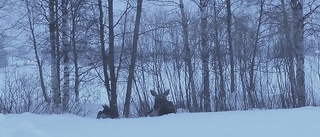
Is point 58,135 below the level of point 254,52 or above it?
below

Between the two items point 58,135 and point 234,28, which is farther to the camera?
point 234,28

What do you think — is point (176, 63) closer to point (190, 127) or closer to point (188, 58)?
point (188, 58)

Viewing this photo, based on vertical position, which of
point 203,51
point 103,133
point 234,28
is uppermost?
point 234,28

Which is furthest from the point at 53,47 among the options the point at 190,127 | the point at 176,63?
the point at 190,127

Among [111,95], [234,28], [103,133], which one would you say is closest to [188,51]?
[111,95]

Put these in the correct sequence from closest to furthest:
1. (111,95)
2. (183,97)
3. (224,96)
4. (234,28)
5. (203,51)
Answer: (224,96), (183,97), (203,51), (111,95), (234,28)

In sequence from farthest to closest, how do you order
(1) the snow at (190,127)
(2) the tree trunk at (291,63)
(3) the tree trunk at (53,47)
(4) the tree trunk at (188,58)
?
(3) the tree trunk at (53,47)
(4) the tree trunk at (188,58)
(2) the tree trunk at (291,63)
(1) the snow at (190,127)

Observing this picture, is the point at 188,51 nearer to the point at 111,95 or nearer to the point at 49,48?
the point at 111,95

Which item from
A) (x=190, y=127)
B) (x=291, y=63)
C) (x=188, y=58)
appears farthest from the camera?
(x=188, y=58)

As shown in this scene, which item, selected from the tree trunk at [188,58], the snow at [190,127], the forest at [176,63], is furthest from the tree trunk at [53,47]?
the snow at [190,127]

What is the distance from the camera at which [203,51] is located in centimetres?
1336

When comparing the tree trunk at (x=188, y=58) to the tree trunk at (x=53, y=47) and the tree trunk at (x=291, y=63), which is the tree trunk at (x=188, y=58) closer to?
the tree trunk at (x=291, y=63)

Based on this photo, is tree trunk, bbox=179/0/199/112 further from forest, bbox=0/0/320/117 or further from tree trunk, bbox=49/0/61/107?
tree trunk, bbox=49/0/61/107

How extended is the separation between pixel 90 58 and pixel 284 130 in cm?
1454
